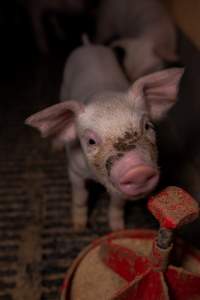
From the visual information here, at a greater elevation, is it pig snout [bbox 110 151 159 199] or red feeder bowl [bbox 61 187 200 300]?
pig snout [bbox 110 151 159 199]

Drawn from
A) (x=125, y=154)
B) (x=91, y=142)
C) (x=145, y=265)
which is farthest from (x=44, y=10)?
(x=145, y=265)

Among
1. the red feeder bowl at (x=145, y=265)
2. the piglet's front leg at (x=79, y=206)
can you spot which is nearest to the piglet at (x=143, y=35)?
the piglet's front leg at (x=79, y=206)

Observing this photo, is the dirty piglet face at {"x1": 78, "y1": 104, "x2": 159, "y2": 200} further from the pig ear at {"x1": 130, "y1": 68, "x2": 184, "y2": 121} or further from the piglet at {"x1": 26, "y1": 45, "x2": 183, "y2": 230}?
the pig ear at {"x1": 130, "y1": 68, "x2": 184, "y2": 121}

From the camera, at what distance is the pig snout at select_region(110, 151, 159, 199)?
3.46ft

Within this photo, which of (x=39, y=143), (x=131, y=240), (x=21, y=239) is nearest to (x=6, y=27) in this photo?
(x=39, y=143)

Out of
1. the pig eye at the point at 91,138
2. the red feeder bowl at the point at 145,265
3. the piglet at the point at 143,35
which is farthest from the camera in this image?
the piglet at the point at 143,35

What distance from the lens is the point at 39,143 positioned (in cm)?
216

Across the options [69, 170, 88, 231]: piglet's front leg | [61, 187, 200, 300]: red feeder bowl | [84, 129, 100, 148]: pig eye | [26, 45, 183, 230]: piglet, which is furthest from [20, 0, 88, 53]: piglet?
[61, 187, 200, 300]: red feeder bowl

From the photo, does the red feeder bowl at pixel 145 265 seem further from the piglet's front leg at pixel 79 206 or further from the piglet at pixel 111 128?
the piglet's front leg at pixel 79 206

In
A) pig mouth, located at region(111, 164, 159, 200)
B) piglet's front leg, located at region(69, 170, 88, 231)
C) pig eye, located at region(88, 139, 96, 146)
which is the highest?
pig eye, located at region(88, 139, 96, 146)

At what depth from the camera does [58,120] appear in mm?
1390

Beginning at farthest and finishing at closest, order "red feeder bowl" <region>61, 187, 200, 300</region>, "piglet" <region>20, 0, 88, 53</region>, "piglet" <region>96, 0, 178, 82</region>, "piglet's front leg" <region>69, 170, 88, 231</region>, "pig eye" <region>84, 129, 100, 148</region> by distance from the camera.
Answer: "piglet" <region>20, 0, 88, 53</region> → "piglet" <region>96, 0, 178, 82</region> → "piglet's front leg" <region>69, 170, 88, 231</region> → "pig eye" <region>84, 129, 100, 148</region> → "red feeder bowl" <region>61, 187, 200, 300</region>

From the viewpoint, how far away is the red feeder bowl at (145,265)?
1030 mm

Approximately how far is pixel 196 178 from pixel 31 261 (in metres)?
0.78
